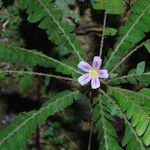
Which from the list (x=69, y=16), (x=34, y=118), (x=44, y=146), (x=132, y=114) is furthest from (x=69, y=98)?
(x=44, y=146)

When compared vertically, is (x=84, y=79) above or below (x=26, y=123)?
above

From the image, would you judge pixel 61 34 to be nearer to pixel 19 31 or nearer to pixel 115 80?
pixel 115 80

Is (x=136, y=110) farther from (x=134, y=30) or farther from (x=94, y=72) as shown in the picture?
(x=134, y=30)

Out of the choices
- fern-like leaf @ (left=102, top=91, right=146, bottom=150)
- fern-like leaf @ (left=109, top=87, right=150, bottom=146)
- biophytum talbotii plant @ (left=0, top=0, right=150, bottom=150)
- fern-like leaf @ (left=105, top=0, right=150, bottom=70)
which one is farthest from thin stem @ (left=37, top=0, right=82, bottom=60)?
fern-like leaf @ (left=102, top=91, right=146, bottom=150)

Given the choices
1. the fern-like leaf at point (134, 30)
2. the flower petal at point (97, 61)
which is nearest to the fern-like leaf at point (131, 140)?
the flower petal at point (97, 61)

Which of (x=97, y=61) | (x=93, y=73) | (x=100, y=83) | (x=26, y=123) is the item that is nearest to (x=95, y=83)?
(x=93, y=73)

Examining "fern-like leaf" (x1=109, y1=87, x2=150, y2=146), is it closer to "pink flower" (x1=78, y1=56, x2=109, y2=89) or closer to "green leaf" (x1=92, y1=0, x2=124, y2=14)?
"pink flower" (x1=78, y1=56, x2=109, y2=89)
